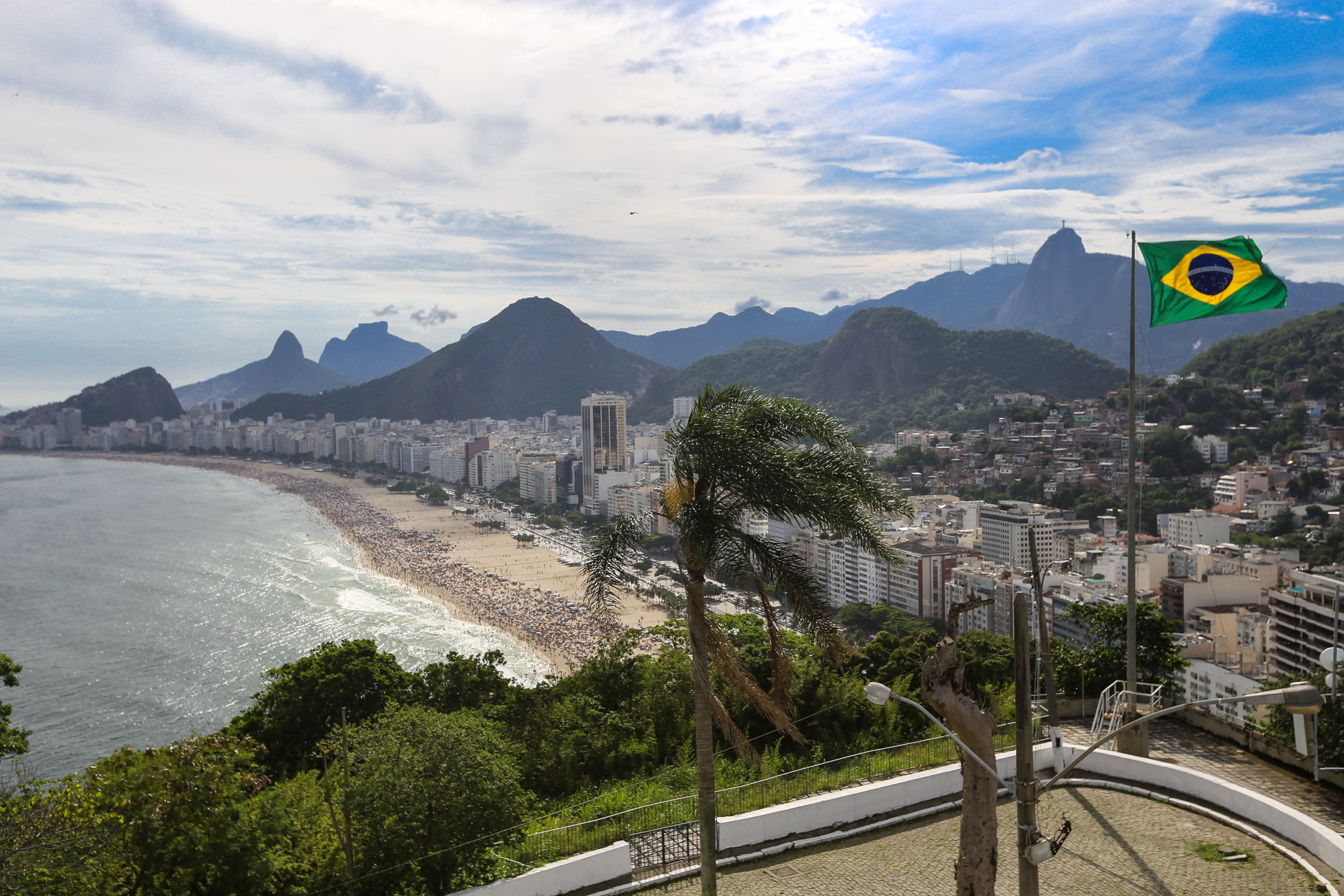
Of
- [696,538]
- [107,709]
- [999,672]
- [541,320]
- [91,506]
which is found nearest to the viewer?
[696,538]

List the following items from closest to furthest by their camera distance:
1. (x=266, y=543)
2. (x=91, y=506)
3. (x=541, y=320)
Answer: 1. (x=266, y=543)
2. (x=91, y=506)
3. (x=541, y=320)

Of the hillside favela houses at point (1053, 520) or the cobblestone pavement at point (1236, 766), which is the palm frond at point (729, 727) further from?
the cobblestone pavement at point (1236, 766)

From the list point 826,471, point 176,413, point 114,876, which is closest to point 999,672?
point 826,471

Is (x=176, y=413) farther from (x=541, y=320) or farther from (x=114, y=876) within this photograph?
(x=114, y=876)

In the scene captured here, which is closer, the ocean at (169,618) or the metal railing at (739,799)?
the metal railing at (739,799)

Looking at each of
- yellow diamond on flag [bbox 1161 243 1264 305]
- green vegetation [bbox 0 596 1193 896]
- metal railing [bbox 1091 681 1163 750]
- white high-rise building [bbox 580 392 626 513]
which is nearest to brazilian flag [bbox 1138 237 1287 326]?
yellow diamond on flag [bbox 1161 243 1264 305]

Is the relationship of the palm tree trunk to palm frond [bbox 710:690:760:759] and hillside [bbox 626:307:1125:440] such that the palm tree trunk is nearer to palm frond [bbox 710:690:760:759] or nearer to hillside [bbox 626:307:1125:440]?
palm frond [bbox 710:690:760:759]

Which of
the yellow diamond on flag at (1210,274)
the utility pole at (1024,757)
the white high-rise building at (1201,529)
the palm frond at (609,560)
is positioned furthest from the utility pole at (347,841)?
the white high-rise building at (1201,529)
